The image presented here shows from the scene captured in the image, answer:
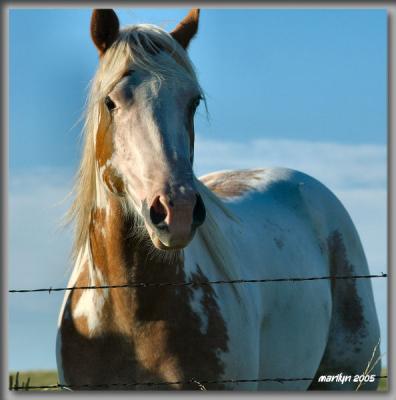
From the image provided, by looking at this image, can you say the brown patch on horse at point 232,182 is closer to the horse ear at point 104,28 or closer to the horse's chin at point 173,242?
the horse ear at point 104,28

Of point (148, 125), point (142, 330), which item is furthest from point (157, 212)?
point (142, 330)

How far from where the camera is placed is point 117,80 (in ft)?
14.6

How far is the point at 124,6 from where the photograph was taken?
4.89m

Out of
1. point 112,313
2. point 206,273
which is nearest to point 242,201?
point 206,273

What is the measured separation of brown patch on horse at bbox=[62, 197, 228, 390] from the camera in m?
4.47

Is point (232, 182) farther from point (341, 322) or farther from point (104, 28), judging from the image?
point (104, 28)

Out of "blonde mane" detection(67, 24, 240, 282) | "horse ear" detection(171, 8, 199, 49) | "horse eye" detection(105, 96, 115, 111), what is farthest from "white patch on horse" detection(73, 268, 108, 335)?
"horse ear" detection(171, 8, 199, 49)

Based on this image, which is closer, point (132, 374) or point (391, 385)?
point (132, 374)

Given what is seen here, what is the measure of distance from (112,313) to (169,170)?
0.92 metres

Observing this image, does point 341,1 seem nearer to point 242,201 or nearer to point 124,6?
point 124,6

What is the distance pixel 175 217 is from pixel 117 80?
2.98ft

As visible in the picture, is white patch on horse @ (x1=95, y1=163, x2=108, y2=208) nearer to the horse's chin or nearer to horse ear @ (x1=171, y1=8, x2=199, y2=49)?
the horse's chin

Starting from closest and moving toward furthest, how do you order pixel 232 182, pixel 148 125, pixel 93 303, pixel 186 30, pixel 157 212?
pixel 157 212
pixel 148 125
pixel 93 303
pixel 186 30
pixel 232 182

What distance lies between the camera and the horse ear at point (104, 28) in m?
4.64
